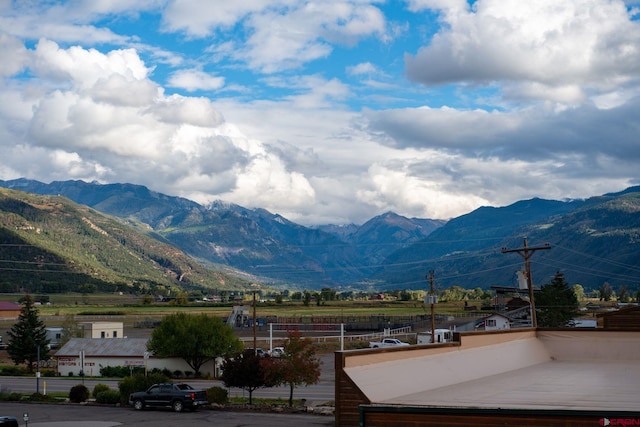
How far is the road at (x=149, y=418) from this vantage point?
125 feet

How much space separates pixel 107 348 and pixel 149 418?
3483 cm

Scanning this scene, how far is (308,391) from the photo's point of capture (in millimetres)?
52562

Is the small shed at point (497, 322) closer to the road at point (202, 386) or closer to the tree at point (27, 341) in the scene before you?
the road at point (202, 386)

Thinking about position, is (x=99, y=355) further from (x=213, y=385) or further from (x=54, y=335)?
(x=54, y=335)

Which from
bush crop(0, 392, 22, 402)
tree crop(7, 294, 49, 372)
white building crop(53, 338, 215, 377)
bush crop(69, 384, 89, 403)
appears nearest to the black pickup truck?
bush crop(69, 384, 89, 403)

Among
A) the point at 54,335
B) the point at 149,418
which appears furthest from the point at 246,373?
the point at 54,335

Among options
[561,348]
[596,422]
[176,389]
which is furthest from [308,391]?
[596,422]

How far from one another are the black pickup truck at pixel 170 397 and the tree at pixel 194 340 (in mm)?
20663

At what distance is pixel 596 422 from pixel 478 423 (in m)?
2.11

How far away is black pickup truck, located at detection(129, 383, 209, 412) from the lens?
145 feet

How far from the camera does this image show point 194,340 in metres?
66.4

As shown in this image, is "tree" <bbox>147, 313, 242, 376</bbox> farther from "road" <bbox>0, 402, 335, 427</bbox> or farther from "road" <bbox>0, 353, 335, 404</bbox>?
"road" <bbox>0, 402, 335, 427</bbox>

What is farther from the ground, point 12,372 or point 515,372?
point 515,372

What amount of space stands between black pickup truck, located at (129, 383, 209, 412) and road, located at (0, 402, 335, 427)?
543 mm
